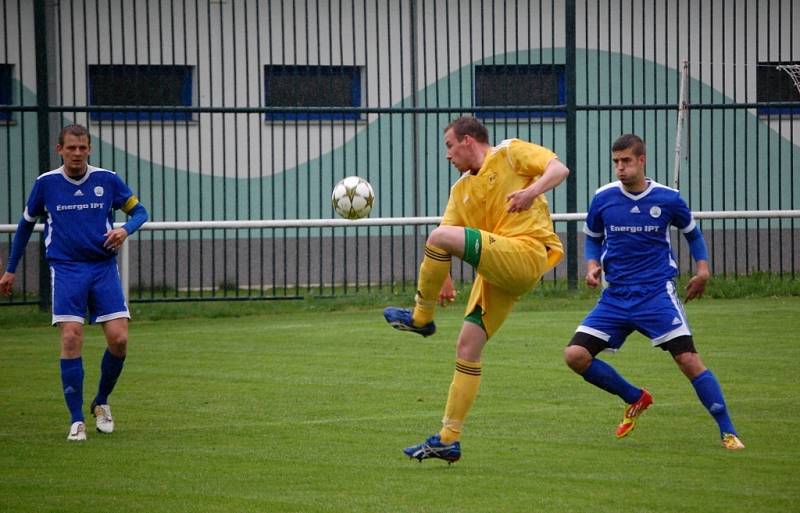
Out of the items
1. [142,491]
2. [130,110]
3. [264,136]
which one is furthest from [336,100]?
[142,491]

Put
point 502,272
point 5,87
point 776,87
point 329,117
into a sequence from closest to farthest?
point 502,272 → point 329,117 → point 5,87 → point 776,87

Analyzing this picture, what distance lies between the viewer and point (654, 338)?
7.75m

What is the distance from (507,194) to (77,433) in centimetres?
312

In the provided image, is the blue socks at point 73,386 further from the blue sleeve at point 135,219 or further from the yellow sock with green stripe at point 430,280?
the yellow sock with green stripe at point 430,280

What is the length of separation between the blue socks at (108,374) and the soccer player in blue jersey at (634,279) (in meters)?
3.00

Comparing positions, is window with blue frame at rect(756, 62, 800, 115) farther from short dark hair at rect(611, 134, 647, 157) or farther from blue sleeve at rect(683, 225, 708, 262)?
short dark hair at rect(611, 134, 647, 157)

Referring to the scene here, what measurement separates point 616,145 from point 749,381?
2.87 meters

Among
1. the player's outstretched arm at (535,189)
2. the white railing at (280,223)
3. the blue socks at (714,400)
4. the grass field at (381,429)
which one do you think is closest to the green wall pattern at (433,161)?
the white railing at (280,223)

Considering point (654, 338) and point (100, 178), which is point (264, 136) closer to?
point (100, 178)

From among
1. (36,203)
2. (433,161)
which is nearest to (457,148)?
(36,203)

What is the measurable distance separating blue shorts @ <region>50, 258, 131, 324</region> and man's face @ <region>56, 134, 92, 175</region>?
64 centimetres

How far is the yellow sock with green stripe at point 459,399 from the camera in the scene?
272 inches

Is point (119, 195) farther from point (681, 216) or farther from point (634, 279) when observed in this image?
point (681, 216)

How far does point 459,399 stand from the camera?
6980mm
